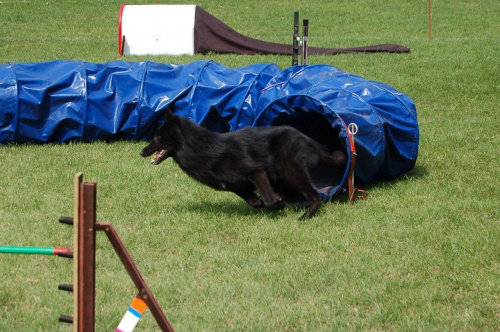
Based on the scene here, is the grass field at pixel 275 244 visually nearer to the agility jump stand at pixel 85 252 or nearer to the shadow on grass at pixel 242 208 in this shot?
the shadow on grass at pixel 242 208

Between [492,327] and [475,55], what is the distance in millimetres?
11759

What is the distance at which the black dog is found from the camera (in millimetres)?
6445

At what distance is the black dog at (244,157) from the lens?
6445mm

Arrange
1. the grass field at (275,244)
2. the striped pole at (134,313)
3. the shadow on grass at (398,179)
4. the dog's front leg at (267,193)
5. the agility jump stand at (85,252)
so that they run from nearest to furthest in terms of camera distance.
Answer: the agility jump stand at (85,252) → the striped pole at (134,313) → the grass field at (275,244) → the dog's front leg at (267,193) → the shadow on grass at (398,179)

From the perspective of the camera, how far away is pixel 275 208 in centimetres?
641

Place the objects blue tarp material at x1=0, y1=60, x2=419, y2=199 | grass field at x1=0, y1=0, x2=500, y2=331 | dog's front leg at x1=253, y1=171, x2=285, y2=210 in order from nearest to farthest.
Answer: grass field at x1=0, y1=0, x2=500, y2=331
dog's front leg at x1=253, y1=171, x2=285, y2=210
blue tarp material at x1=0, y1=60, x2=419, y2=199

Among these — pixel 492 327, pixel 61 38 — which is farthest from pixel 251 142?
pixel 61 38

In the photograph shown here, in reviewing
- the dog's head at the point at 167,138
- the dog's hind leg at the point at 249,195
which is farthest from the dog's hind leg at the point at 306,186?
the dog's head at the point at 167,138

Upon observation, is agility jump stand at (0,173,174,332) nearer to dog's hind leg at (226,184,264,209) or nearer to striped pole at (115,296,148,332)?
striped pole at (115,296,148,332)

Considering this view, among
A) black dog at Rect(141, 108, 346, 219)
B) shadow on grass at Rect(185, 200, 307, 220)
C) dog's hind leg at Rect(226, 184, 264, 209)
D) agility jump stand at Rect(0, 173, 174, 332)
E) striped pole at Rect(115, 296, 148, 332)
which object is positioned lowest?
shadow on grass at Rect(185, 200, 307, 220)

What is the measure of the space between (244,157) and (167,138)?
76 centimetres

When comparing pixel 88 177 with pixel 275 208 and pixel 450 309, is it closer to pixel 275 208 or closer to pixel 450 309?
pixel 275 208

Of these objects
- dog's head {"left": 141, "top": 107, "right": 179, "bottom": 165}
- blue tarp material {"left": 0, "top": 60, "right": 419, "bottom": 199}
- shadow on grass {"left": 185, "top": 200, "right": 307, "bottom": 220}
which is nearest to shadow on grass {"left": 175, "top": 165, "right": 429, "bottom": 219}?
shadow on grass {"left": 185, "top": 200, "right": 307, "bottom": 220}

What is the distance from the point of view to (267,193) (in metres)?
6.39
